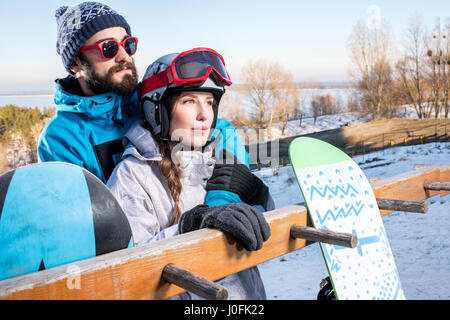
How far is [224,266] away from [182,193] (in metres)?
0.55

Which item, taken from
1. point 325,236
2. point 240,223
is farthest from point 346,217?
point 240,223

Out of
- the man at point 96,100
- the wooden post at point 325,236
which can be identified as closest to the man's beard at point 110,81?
the man at point 96,100

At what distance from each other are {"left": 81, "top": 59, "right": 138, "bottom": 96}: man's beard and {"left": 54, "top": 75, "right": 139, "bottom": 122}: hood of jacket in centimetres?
4

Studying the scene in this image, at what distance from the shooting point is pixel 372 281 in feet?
6.64

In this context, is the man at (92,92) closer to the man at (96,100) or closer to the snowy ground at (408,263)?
the man at (96,100)

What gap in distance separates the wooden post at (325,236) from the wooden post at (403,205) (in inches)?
29.1

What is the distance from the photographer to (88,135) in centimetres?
190

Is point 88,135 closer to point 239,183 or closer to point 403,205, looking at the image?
point 239,183

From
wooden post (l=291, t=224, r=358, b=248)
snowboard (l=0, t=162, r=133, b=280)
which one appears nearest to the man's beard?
snowboard (l=0, t=162, r=133, b=280)

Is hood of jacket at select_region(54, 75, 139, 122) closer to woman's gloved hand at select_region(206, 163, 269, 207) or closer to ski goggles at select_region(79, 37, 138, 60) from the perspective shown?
ski goggles at select_region(79, 37, 138, 60)

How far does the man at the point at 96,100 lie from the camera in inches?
72.9

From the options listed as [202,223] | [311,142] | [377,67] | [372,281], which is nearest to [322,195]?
[311,142]

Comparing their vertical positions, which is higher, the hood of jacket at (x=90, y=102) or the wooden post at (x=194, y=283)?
the hood of jacket at (x=90, y=102)

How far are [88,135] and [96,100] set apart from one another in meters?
0.19
